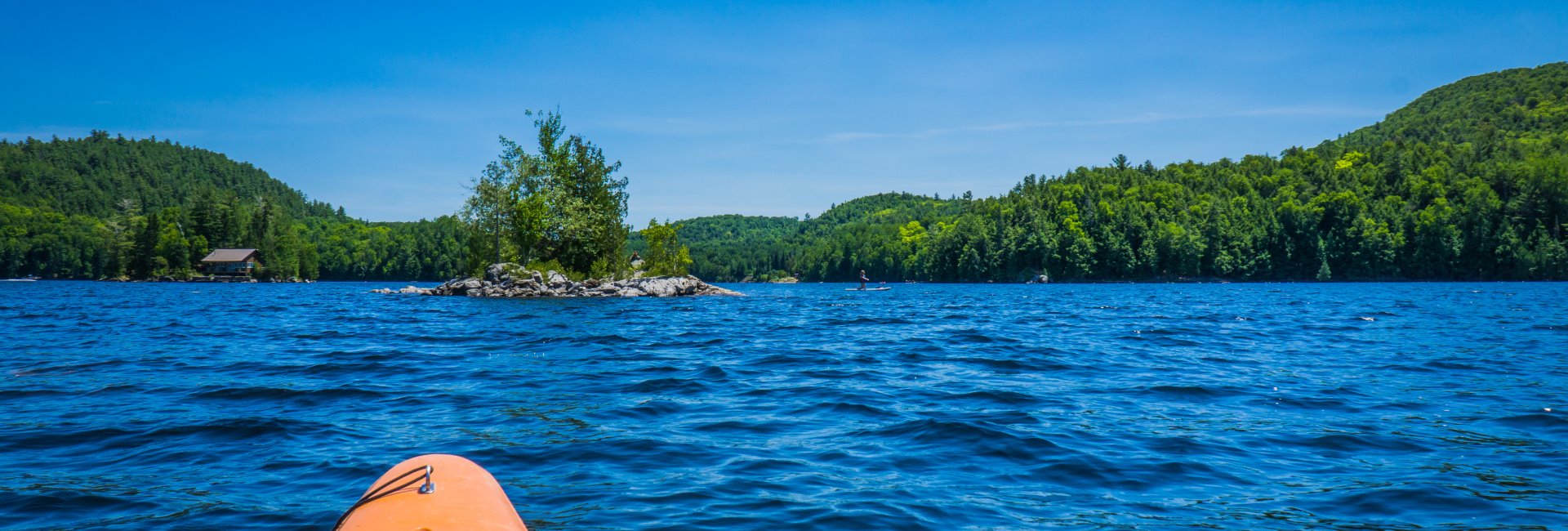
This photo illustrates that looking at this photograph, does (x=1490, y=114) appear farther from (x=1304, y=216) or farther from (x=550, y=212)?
(x=550, y=212)

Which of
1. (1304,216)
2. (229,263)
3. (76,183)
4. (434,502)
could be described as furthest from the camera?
(76,183)

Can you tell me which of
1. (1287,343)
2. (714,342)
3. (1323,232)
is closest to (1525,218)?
(1323,232)

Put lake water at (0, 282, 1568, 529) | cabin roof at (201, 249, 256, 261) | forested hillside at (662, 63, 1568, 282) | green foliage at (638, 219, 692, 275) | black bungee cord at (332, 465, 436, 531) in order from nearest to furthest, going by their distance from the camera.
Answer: black bungee cord at (332, 465, 436, 531) → lake water at (0, 282, 1568, 529) → green foliage at (638, 219, 692, 275) → forested hillside at (662, 63, 1568, 282) → cabin roof at (201, 249, 256, 261)

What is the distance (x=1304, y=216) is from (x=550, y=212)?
378 ft

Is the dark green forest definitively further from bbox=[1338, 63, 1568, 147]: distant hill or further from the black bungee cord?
the black bungee cord

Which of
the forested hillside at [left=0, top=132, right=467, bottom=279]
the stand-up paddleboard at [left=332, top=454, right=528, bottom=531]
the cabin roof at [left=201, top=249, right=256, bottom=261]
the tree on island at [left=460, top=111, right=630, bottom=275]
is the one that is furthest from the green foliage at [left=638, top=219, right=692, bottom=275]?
the cabin roof at [left=201, top=249, right=256, bottom=261]

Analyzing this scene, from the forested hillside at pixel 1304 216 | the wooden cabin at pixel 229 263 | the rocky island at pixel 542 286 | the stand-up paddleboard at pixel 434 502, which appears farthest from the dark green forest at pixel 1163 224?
the stand-up paddleboard at pixel 434 502

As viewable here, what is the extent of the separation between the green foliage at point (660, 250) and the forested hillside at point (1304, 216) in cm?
8016

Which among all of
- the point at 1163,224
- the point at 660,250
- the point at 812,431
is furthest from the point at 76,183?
the point at 812,431

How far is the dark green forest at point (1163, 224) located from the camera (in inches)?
4163

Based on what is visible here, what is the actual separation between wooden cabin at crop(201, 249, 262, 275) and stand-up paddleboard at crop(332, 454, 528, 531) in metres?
125

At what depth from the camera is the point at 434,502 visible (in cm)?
410

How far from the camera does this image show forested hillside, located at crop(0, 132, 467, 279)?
10775 cm

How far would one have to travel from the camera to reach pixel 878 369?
1405 centimetres
